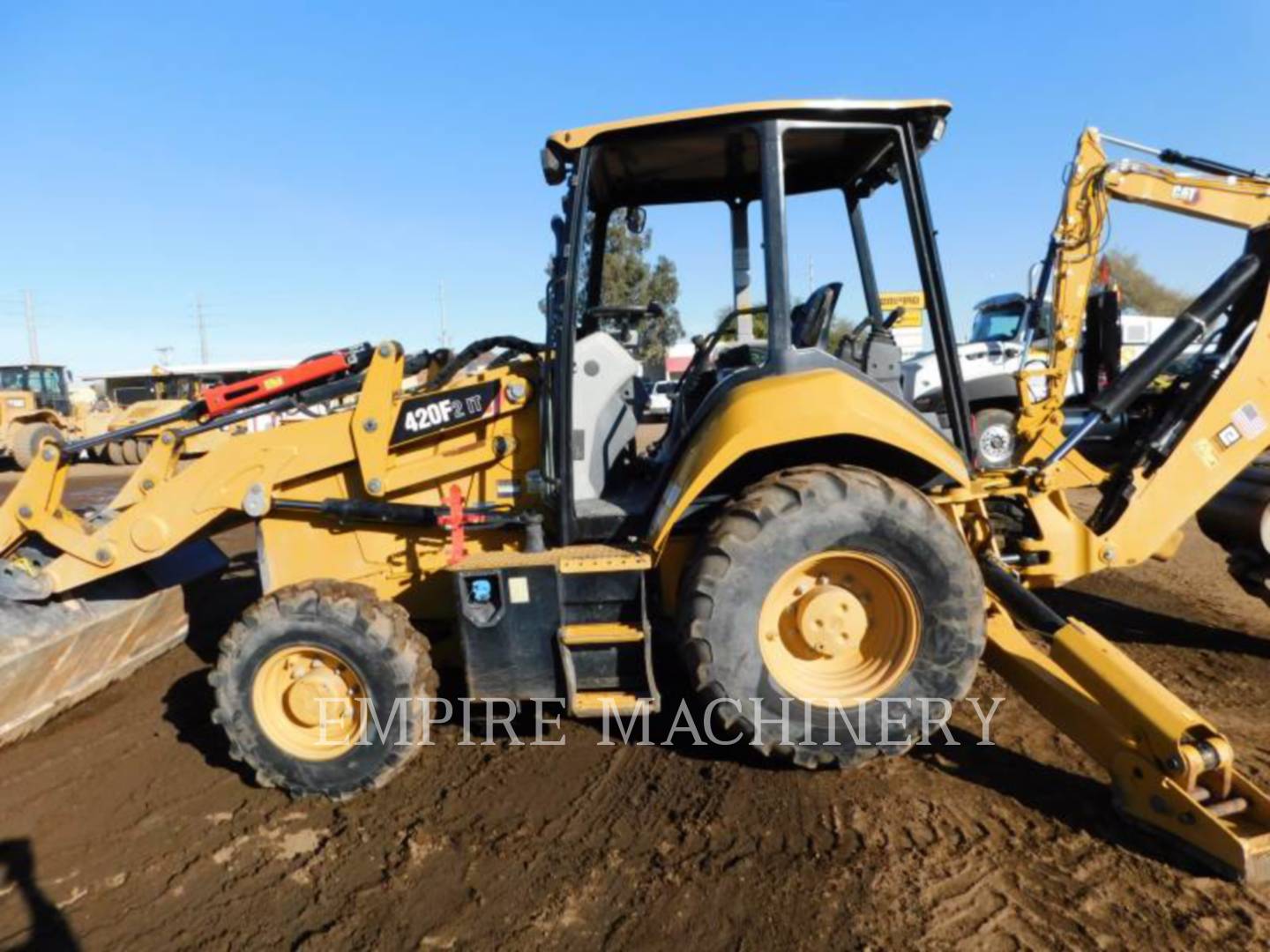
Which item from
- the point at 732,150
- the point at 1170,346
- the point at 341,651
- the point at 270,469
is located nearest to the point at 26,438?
the point at 270,469

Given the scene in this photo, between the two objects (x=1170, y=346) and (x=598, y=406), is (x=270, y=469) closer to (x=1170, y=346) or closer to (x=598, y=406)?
(x=598, y=406)

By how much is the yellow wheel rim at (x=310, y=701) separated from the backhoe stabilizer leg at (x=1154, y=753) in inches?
114

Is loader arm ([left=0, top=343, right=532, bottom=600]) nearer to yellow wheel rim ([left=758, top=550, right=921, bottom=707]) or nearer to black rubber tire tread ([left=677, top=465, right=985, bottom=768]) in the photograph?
black rubber tire tread ([left=677, top=465, right=985, bottom=768])

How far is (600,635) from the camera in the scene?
3.49m

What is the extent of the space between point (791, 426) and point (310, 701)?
7.82 ft

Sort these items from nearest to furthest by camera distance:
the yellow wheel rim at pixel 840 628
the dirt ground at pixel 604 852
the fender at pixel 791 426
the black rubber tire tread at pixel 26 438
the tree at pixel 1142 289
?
the dirt ground at pixel 604 852
the fender at pixel 791 426
the yellow wheel rim at pixel 840 628
the black rubber tire tread at pixel 26 438
the tree at pixel 1142 289

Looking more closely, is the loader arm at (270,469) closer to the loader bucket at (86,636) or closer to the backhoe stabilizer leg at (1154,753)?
the loader bucket at (86,636)

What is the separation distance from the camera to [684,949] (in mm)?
2574

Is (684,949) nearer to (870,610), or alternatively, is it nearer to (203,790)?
(870,610)

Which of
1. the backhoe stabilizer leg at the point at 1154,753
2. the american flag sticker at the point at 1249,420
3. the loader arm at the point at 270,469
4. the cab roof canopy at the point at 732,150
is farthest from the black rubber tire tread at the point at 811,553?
the american flag sticker at the point at 1249,420

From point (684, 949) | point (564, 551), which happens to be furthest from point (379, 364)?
point (684, 949)

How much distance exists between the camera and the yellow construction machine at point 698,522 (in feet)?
10.9

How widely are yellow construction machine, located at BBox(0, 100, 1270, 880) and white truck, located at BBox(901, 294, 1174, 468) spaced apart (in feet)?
6.59

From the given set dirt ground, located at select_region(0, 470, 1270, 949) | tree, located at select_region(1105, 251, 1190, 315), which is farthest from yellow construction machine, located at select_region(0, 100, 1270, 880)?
tree, located at select_region(1105, 251, 1190, 315)
